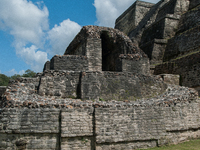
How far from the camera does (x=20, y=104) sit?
6.69 m

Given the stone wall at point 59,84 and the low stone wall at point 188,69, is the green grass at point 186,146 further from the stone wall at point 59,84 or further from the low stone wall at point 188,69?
the low stone wall at point 188,69

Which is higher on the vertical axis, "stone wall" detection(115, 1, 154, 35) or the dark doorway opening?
"stone wall" detection(115, 1, 154, 35)

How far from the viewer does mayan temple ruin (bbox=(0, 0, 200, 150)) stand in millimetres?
6449

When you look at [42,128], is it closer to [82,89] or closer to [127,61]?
[82,89]

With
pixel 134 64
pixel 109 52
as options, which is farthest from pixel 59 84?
pixel 109 52

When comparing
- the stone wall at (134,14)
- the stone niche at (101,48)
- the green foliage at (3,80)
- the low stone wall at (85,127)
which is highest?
the stone wall at (134,14)

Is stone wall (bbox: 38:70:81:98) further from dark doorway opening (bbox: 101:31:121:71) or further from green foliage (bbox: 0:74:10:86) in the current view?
green foliage (bbox: 0:74:10:86)

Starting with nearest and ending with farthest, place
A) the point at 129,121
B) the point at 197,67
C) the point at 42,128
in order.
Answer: the point at 42,128
the point at 129,121
the point at 197,67

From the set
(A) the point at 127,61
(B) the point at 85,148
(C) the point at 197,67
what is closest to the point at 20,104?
(B) the point at 85,148

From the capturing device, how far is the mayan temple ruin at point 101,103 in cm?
645

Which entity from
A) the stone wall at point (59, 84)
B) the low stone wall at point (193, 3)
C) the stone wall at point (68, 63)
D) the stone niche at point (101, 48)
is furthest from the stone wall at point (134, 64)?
the low stone wall at point (193, 3)

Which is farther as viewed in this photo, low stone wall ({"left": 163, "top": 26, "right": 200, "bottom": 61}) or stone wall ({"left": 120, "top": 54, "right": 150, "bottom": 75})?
low stone wall ({"left": 163, "top": 26, "right": 200, "bottom": 61})

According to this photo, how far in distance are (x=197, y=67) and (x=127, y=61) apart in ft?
13.3

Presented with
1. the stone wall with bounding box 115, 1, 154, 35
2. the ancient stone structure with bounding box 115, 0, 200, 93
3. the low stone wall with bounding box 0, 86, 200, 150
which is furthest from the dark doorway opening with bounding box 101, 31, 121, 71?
the stone wall with bounding box 115, 1, 154, 35
